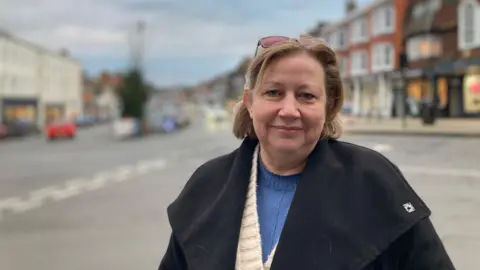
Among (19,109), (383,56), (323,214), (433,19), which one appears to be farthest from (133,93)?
(323,214)

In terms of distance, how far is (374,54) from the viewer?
161ft

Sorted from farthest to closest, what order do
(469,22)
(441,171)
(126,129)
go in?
1. (126,129)
2. (469,22)
3. (441,171)

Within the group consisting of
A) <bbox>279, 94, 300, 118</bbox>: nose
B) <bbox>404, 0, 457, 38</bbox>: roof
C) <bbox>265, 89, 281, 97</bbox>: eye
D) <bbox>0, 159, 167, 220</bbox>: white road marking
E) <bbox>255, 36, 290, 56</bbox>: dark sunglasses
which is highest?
<bbox>404, 0, 457, 38</bbox>: roof

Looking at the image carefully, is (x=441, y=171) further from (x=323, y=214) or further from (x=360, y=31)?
(x=360, y=31)

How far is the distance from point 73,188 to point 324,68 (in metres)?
11.0

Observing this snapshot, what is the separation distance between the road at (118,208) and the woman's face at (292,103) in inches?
167

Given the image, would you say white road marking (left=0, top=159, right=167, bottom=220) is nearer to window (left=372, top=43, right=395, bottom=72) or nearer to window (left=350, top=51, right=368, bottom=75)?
window (left=372, top=43, right=395, bottom=72)

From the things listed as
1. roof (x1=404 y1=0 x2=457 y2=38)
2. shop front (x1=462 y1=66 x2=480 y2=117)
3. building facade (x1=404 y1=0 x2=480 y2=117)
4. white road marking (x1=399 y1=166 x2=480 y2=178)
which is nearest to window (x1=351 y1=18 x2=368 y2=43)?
roof (x1=404 y1=0 x2=457 y2=38)

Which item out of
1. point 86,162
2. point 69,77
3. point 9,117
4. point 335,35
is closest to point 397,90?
point 335,35

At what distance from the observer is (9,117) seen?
203 ft

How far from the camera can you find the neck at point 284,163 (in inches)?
78.3

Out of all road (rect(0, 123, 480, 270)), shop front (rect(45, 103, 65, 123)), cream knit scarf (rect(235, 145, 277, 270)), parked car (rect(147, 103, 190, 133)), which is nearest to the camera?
cream knit scarf (rect(235, 145, 277, 270))

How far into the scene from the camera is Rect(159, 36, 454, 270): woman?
1810 millimetres

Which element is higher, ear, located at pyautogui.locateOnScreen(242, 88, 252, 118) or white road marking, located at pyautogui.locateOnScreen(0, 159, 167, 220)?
ear, located at pyautogui.locateOnScreen(242, 88, 252, 118)
